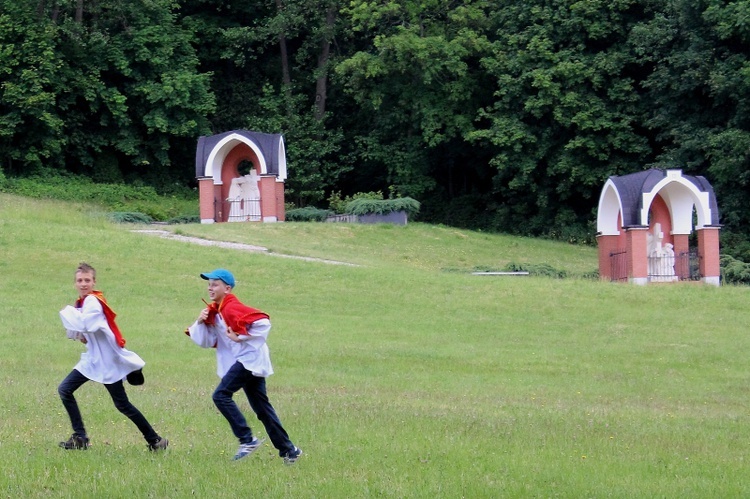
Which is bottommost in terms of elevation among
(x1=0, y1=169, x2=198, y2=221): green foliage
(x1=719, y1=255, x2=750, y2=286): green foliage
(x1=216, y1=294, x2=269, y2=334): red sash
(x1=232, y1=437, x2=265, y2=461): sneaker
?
(x1=232, y1=437, x2=265, y2=461): sneaker

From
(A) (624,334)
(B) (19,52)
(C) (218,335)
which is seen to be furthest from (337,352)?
(B) (19,52)

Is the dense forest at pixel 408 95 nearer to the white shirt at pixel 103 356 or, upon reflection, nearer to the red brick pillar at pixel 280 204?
the red brick pillar at pixel 280 204

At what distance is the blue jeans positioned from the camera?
8.66 m

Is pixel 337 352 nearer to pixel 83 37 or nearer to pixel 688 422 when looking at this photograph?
pixel 688 422

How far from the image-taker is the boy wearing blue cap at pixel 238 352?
8633mm

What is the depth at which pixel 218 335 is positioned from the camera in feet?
28.9

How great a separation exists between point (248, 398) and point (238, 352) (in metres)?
0.42

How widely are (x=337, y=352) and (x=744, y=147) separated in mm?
27850

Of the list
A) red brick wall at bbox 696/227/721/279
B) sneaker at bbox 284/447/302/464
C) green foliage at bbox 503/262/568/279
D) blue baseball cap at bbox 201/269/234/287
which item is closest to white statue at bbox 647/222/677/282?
red brick wall at bbox 696/227/721/279

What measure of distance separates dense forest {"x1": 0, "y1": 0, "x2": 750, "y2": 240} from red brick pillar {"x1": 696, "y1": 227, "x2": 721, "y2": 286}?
1056cm

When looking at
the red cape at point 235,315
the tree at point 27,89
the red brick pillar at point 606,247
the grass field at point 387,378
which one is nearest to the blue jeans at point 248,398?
the grass field at point 387,378

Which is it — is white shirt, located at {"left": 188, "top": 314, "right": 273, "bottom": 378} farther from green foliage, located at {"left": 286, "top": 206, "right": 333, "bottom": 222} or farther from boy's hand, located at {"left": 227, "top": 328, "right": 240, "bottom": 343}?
green foliage, located at {"left": 286, "top": 206, "right": 333, "bottom": 222}

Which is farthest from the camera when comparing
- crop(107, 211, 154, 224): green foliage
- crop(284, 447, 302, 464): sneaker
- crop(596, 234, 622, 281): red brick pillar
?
crop(107, 211, 154, 224): green foliage

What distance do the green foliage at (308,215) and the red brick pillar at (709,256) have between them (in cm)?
1621
